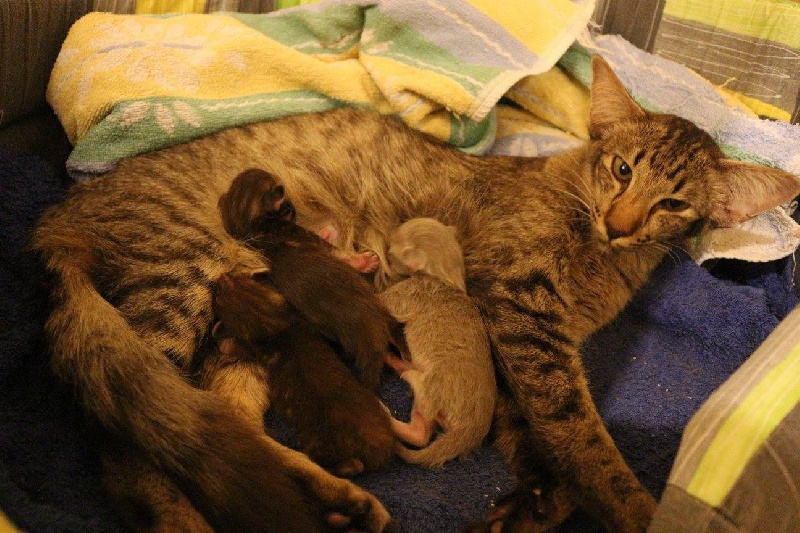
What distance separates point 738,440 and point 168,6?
2199mm

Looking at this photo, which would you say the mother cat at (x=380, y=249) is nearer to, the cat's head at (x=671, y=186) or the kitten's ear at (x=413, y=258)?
the cat's head at (x=671, y=186)

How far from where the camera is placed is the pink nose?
5.19 ft

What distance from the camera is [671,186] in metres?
1.60

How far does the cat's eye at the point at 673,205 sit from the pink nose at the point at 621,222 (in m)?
0.11

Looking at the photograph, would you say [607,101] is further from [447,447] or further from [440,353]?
[447,447]

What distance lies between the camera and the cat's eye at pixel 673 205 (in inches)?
63.9

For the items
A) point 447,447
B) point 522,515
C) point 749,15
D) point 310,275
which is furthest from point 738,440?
point 749,15

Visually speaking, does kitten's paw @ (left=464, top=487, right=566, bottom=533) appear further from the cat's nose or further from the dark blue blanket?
the cat's nose

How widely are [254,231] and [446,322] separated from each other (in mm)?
622

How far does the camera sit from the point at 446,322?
1535 millimetres

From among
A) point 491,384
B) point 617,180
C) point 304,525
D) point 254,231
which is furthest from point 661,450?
point 254,231

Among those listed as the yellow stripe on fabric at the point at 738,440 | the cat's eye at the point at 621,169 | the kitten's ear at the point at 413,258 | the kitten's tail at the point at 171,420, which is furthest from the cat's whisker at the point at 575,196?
the kitten's tail at the point at 171,420

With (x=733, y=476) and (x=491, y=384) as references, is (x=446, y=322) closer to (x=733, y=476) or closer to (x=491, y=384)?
(x=491, y=384)

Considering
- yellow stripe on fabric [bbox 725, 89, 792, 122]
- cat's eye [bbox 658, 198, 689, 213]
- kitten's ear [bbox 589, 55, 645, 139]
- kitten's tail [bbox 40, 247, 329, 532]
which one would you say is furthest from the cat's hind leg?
yellow stripe on fabric [bbox 725, 89, 792, 122]
